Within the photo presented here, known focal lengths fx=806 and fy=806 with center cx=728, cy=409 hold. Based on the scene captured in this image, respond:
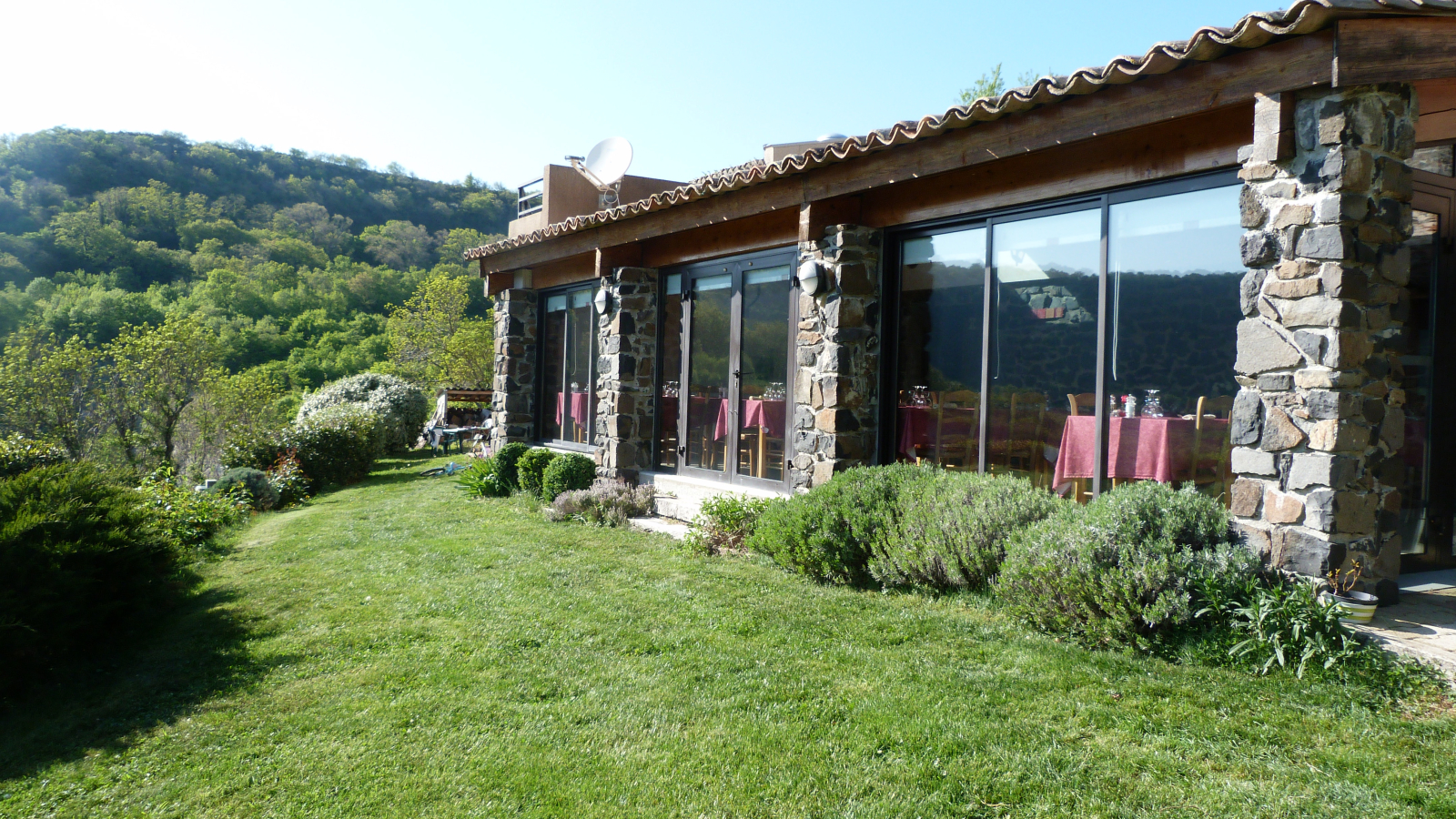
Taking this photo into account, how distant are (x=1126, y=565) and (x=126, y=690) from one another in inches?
197

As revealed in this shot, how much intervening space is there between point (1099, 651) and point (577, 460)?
6.13 metres

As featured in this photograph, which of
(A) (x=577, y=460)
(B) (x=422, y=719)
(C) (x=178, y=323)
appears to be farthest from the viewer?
(C) (x=178, y=323)

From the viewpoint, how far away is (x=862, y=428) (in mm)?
6363

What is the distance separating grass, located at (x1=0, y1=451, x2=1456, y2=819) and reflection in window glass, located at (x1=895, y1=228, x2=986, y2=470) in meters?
1.70

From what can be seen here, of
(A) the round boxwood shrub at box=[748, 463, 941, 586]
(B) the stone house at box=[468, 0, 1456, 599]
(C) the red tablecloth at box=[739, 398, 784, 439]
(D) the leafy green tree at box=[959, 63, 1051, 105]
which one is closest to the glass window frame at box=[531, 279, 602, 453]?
(B) the stone house at box=[468, 0, 1456, 599]

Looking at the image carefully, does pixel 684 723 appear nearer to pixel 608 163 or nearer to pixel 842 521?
pixel 842 521

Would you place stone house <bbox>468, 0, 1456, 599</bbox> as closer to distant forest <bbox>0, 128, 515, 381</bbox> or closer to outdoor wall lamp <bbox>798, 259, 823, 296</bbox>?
outdoor wall lamp <bbox>798, 259, 823, 296</bbox>

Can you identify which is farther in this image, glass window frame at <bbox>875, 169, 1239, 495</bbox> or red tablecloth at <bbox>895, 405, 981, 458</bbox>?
red tablecloth at <bbox>895, 405, 981, 458</bbox>

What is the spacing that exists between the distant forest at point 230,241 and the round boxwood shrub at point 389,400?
16026 mm

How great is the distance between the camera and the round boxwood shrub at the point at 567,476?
8.63 m

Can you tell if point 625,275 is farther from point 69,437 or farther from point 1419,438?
point 69,437

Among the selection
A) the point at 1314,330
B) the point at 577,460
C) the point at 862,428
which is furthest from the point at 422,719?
the point at 577,460

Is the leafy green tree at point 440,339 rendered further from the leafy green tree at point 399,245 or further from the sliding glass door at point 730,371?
the sliding glass door at point 730,371

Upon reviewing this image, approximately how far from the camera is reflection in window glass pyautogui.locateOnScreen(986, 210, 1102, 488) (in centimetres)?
A: 511
